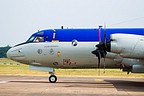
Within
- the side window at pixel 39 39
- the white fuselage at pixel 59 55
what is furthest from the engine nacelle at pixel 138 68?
the side window at pixel 39 39

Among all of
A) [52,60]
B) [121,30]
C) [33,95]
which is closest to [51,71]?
[52,60]

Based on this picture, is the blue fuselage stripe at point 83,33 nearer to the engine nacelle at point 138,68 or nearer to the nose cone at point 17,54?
the nose cone at point 17,54

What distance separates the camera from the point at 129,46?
2177 cm

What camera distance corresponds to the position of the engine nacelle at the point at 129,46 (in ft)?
71.4

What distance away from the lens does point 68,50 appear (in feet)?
88.4

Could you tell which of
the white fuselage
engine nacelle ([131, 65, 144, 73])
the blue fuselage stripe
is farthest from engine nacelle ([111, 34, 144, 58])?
the blue fuselage stripe

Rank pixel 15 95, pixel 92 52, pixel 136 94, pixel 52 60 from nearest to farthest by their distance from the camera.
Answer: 1. pixel 15 95
2. pixel 136 94
3. pixel 92 52
4. pixel 52 60

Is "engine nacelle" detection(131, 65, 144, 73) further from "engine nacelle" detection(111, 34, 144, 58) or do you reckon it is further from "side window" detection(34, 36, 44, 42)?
"side window" detection(34, 36, 44, 42)

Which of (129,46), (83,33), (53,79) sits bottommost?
(53,79)

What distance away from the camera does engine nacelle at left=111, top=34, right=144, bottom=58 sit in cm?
2175

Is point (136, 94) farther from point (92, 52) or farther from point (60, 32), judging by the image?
point (60, 32)

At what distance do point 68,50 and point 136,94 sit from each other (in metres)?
9.26

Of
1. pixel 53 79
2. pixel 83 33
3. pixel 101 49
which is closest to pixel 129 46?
pixel 101 49

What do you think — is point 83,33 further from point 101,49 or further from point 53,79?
point 53,79
